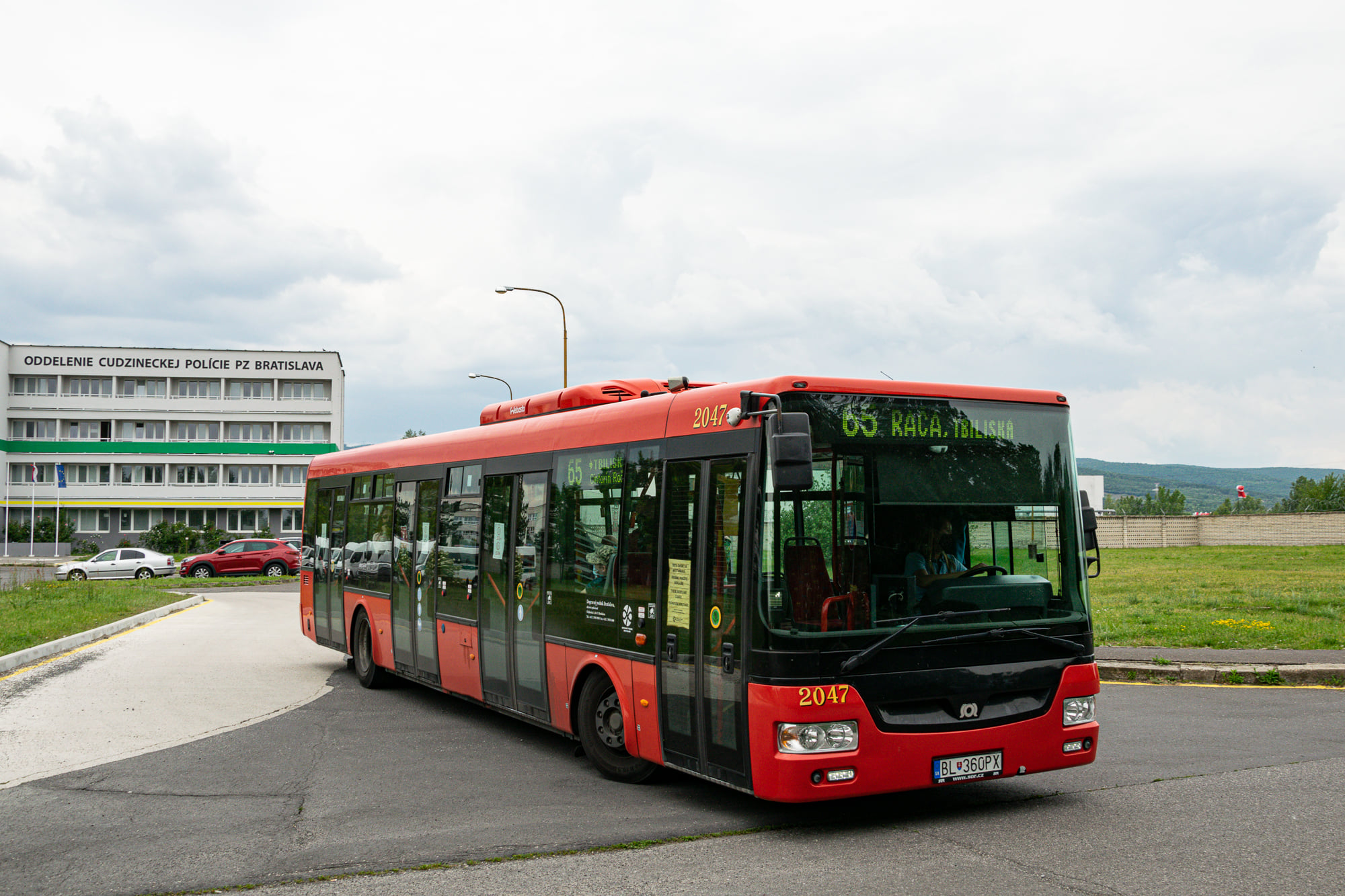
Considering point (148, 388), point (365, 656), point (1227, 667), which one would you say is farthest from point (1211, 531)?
point (148, 388)

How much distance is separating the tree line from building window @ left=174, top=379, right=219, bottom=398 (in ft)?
210

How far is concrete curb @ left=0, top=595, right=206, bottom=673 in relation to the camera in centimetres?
1492

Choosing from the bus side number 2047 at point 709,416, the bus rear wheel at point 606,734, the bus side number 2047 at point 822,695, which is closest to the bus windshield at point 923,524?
the bus side number 2047 at point 822,695

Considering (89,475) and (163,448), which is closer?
(89,475)

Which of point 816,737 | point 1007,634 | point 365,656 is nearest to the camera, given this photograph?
point 816,737

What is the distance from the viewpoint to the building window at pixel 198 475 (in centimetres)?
8306

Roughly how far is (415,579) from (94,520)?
8095 cm

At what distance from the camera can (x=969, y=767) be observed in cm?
653

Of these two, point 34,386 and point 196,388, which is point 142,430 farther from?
point 34,386

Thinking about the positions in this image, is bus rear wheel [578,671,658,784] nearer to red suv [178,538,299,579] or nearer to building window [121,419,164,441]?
red suv [178,538,299,579]

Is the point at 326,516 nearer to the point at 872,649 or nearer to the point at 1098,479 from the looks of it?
the point at 872,649

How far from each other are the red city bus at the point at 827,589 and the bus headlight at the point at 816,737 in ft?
0.03

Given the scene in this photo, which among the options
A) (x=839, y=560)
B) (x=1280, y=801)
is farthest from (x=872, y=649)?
(x=1280, y=801)

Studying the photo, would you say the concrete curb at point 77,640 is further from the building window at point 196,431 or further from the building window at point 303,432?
the building window at point 196,431
